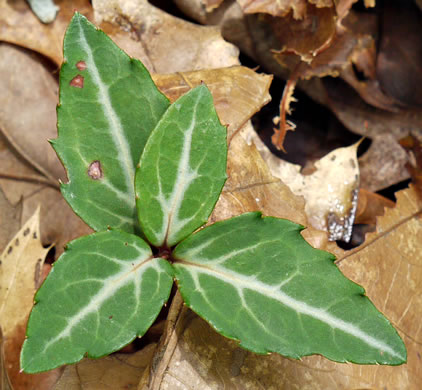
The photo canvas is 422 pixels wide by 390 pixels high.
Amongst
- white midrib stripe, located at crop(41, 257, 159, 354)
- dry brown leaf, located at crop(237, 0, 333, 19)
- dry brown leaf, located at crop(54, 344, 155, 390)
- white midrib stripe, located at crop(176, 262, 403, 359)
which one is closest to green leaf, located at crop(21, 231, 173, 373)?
white midrib stripe, located at crop(41, 257, 159, 354)

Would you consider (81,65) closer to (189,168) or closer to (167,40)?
(189,168)

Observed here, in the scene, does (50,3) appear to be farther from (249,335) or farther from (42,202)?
(249,335)

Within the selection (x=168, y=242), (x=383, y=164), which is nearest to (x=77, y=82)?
(x=168, y=242)

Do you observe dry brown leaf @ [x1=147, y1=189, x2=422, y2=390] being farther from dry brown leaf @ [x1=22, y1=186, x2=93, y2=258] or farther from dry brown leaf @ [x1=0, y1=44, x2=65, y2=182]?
dry brown leaf @ [x1=0, y1=44, x2=65, y2=182]

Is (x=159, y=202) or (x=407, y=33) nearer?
(x=159, y=202)

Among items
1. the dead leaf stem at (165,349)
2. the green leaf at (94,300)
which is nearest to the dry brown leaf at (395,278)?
the dead leaf stem at (165,349)

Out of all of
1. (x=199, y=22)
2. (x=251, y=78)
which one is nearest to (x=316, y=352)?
(x=251, y=78)
